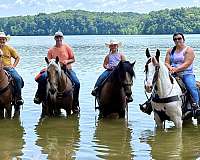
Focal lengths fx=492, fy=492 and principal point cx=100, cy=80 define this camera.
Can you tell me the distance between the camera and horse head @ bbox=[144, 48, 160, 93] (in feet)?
35.1

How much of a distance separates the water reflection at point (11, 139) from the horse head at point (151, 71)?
3.07 metres

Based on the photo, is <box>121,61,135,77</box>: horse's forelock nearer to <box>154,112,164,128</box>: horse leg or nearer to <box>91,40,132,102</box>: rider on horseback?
<box>154,112,164,128</box>: horse leg

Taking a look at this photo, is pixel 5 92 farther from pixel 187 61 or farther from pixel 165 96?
pixel 187 61

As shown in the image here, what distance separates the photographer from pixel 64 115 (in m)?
15.3

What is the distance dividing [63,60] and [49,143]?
12.9 feet

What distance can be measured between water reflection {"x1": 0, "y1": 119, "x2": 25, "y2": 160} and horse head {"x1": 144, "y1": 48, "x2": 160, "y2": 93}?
10.1ft

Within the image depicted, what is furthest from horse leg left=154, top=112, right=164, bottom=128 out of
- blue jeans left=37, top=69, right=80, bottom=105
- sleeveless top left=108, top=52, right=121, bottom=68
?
blue jeans left=37, top=69, right=80, bottom=105

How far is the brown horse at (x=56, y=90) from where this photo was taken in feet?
42.3

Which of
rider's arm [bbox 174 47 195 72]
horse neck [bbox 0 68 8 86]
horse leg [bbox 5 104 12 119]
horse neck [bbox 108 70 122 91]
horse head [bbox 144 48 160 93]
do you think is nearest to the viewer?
horse head [bbox 144 48 160 93]

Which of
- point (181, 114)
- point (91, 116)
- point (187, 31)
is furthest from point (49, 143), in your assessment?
point (187, 31)

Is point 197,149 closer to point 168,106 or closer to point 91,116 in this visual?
point 168,106

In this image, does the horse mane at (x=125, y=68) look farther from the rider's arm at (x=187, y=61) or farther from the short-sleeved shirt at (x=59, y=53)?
the short-sleeved shirt at (x=59, y=53)

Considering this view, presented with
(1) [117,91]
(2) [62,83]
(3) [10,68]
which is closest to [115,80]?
(1) [117,91]

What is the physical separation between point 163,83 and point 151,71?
0.81 meters
